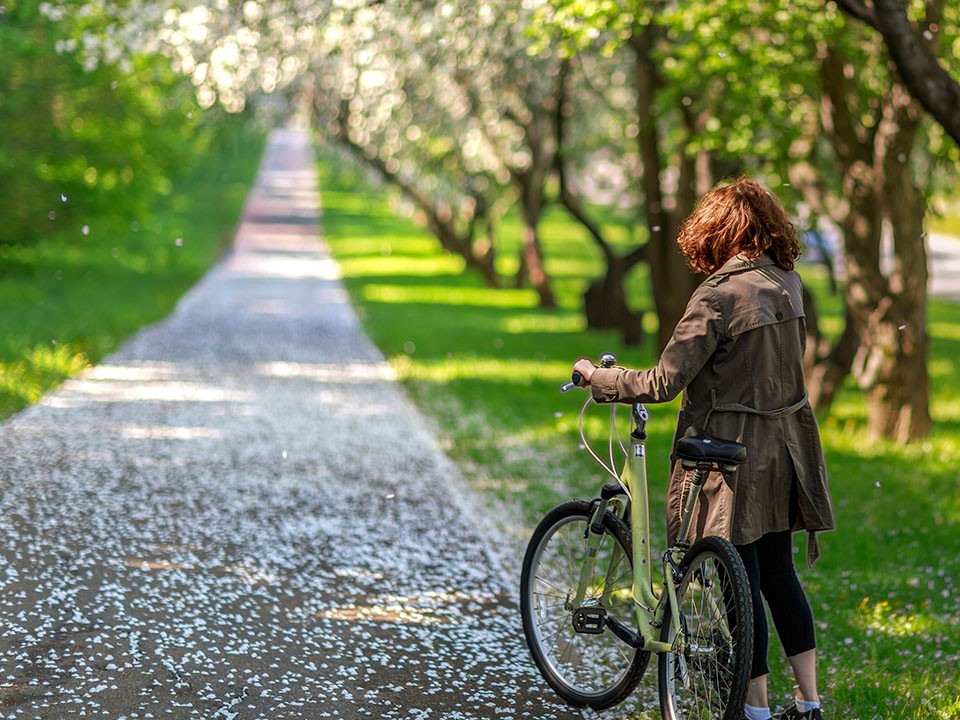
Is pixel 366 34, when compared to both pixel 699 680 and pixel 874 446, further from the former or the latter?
pixel 699 680

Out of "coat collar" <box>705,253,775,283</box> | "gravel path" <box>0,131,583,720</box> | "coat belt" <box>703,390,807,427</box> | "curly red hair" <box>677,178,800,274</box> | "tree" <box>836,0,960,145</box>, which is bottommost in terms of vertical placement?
"gravel path" <box>0,131,583,720</box>

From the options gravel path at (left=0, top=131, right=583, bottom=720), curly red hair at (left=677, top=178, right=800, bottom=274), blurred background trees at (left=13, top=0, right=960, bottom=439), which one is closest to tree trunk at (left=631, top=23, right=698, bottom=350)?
blurred background trees at (left=13, top=0, right=960, bottom=439)

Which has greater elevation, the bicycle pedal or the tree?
the tree

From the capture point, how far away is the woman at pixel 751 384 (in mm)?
4344

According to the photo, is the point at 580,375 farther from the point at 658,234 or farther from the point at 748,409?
the point at 658,234

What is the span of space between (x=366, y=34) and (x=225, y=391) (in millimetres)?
7492


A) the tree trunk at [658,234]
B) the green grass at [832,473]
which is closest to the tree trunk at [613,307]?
the green grass at [832,473]

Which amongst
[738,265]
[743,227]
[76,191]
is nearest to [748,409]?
[738,265]

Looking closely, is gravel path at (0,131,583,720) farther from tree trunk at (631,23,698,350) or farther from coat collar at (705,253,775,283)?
tree trunk at (631,23,698,350)

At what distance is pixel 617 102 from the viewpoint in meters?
24.5

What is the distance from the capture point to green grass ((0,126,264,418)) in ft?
47.2

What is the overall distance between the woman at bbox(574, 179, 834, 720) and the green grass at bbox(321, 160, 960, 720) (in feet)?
3.22

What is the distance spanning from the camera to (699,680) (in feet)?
14.8

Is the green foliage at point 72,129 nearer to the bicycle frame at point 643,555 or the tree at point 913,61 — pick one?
the tree at point 913,61
